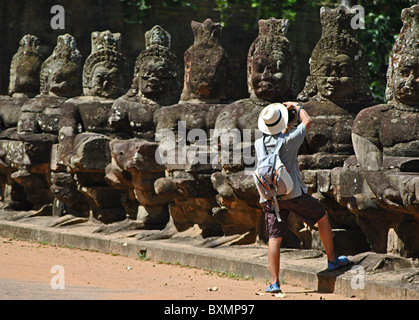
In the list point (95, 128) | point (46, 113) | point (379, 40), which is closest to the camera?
point (95, 128)

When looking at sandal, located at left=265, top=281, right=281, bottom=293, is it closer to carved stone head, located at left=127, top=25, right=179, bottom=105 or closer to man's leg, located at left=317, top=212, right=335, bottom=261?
man's leg, located at left=317, top=212, right=335, bottom=261

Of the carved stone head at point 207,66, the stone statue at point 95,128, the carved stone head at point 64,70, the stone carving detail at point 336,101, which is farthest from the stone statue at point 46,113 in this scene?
the stone carving detail at point 336,101

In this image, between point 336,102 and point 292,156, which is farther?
point 336,102

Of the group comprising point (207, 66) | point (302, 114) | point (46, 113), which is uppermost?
point (207, 66)

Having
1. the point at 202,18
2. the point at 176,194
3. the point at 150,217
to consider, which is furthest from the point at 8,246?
the point at 202,18

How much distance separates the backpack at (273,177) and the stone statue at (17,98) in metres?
6.99

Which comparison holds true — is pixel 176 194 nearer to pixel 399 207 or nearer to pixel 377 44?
pixel 399 207

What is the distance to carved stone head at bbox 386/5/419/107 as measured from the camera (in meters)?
Result: 7.79

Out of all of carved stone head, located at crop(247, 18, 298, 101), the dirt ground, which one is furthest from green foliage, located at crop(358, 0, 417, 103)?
the dirt ground

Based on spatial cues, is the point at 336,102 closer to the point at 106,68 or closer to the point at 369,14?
the point at 106,68

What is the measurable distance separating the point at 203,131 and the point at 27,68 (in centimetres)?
492

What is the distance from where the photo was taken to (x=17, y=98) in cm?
1415

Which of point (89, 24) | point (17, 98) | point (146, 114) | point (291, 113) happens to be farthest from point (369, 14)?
point (291, 113)

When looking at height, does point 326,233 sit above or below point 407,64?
below
